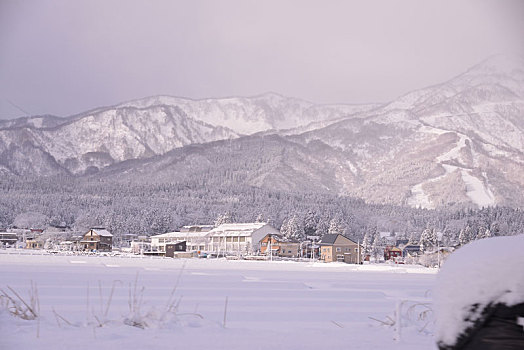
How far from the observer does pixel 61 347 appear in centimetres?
499

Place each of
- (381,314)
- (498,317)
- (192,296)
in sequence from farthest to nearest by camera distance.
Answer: (192,296) → (381,314) → (498,317)

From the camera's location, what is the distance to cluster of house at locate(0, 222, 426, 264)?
257 feet

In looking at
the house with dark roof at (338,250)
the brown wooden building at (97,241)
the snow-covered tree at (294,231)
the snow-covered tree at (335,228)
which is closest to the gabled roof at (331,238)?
the house with dark roof at (338,250)

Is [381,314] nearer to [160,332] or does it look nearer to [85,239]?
[160,332]

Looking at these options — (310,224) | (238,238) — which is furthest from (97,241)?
(310,224)

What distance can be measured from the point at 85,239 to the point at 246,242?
28358 millimetres

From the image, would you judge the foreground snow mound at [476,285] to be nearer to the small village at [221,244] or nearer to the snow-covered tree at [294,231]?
the small village at [221,244]

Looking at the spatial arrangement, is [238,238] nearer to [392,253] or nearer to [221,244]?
[221,244]

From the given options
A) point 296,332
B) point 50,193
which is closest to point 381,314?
point 296,332

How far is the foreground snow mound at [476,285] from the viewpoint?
8.79 feet

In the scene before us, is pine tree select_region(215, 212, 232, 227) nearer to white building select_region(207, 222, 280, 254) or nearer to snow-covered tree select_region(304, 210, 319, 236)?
white building select_region(207, 222, 280, 254)

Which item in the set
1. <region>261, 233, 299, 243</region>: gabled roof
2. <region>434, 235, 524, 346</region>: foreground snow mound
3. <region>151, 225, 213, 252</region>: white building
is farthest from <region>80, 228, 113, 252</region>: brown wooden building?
<region>434, 235, 524, 346</region>: foreground snow mound

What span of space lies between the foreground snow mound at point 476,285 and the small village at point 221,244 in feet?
240

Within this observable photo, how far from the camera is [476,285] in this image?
2.72 m
